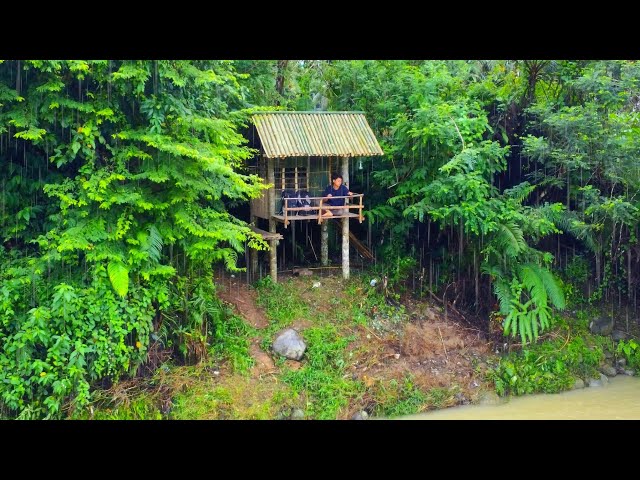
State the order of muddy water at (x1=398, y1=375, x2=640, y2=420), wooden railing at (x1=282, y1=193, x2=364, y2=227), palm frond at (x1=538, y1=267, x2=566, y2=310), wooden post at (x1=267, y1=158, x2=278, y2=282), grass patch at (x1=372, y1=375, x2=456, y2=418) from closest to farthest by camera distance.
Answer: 1. muddy water at (x1=398, y1=375, x2=640, y2=420)
2. grass patch at (x1=372, y1=375, x2=456, y2=418)
3. wooden railing at (x1=282, y1=193, x2=364, y2=227)
4. palm frond at (x1=538, y1=267, x2=566, y2=310)
5. wooden post at (x1=267, y1=158, x2=278, y2=282)

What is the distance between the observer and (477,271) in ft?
52.6

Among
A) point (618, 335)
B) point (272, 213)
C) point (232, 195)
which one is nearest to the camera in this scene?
point (232, 195)

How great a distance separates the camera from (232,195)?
13.4 m

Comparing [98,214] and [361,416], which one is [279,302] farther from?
[98,214]

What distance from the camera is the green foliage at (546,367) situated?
14.8 m

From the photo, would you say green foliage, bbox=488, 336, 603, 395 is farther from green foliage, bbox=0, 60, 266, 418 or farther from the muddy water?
green foliage, bbox=0, 60, 266, 418

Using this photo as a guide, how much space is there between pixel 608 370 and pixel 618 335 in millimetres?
1168

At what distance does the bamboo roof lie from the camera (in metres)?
15.0

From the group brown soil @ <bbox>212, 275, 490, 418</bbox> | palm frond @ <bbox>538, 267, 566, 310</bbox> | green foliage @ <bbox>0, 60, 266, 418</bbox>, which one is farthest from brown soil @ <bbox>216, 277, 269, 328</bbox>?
palm frond @ <bbox>538, 267, 566, 310</bbox>

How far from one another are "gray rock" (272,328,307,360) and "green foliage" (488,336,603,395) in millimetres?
3856

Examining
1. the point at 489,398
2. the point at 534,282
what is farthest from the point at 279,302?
the point at 534,282

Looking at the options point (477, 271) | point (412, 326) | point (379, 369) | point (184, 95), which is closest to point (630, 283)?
point (477, 271)

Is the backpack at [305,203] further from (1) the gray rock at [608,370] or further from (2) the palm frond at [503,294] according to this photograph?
(1) the gray rock at [608,370]

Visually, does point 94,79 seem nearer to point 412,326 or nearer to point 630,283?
point 412,326
